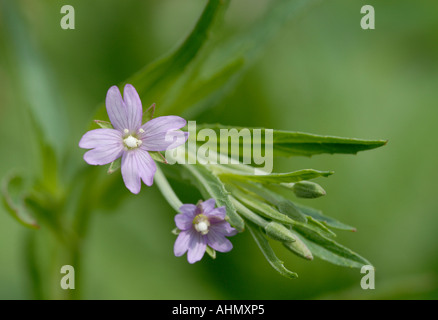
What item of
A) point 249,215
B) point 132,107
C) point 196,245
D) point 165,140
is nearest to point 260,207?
point 249,215

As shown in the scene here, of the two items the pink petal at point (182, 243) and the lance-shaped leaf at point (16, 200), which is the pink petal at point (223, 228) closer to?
the pink petal at point (182, 243)

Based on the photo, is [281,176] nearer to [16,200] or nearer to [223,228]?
[223,228]

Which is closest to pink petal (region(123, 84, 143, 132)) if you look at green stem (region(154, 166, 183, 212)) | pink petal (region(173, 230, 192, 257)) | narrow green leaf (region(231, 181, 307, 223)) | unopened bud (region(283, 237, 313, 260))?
green stem (region(154, 166, 183, 212))

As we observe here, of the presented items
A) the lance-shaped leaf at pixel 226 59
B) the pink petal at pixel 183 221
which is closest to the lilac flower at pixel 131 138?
the pink petal at pixel 183 221

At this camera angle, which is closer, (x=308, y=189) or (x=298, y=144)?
(x=308, y=189)

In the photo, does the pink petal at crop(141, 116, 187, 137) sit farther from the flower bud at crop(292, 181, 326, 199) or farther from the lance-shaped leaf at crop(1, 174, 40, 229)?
the lance-shaped leaf at crop(1, 174, 40, 229)

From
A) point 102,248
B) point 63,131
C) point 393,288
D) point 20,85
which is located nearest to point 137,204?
point 102,248
